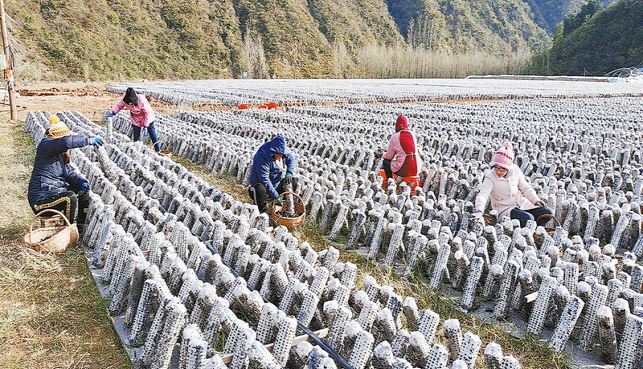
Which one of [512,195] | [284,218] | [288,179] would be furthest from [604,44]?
[284,218]

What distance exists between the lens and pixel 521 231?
471cm

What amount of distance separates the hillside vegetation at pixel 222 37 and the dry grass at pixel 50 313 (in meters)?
33.3

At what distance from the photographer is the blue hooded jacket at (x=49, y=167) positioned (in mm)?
4840

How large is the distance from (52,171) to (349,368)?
12.4ft

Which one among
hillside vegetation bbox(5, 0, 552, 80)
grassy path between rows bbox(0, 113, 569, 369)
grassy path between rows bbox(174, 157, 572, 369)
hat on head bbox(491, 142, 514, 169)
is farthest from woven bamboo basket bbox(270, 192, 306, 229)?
hillside vegetation bbox(5, 0, 552, 80)

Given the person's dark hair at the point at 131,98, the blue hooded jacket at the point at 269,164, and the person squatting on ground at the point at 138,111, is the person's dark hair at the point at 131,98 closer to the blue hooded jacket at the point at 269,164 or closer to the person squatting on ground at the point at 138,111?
the person squatting on ground at the point at 138,111

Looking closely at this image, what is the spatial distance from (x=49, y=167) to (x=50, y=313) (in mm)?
1812

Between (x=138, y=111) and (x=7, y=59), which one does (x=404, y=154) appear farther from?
(x=7, y=59)

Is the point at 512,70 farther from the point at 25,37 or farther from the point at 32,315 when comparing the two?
the point at 32,315

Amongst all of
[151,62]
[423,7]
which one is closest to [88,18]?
[151,62]

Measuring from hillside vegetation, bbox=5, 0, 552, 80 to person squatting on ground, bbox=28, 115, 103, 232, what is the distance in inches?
1287

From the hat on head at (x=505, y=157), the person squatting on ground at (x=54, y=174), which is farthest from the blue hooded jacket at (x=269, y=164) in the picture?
the hat on head at (x=505, y=157)

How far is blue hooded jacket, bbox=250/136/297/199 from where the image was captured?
5.80 metres

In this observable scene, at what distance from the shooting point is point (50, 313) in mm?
3709
